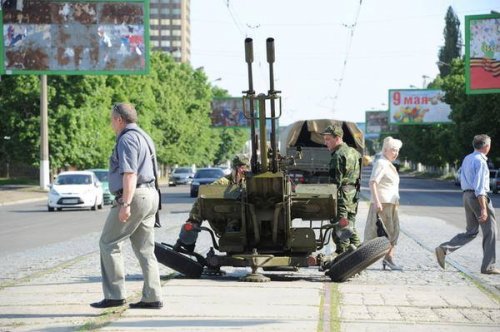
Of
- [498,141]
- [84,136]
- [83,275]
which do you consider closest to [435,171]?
[498,141]

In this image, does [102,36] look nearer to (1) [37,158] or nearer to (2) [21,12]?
(2) [21,12]

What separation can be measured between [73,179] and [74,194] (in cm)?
155

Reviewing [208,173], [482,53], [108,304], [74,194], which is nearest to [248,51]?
[108,304]

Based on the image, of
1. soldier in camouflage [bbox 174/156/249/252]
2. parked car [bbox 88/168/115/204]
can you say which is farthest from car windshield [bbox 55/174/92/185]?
soldier in camouflage [bbox 174/156/249/252]

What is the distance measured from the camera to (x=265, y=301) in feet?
29.9

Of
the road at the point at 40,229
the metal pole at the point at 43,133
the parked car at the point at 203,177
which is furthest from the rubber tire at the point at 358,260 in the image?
the metal pole at the point at 43,133

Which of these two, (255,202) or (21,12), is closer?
(255,202)

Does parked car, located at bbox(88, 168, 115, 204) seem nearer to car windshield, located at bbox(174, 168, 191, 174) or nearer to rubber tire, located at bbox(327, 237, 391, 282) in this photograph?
rubber tire, located at bbox(327, 237, 391, 282)

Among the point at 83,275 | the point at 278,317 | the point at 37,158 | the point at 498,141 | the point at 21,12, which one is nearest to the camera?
the point at 278,317

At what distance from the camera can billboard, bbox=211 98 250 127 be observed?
98.8 meters

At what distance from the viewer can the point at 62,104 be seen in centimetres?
6253

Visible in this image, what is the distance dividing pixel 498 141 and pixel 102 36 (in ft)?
111

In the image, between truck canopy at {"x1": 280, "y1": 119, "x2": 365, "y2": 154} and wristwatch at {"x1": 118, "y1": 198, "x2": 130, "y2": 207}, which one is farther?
truck canopy at {"x1": 280, "y1": 119, "x2": 365, "y2": 154}

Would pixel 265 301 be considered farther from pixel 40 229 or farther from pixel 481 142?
pixel 40 229
